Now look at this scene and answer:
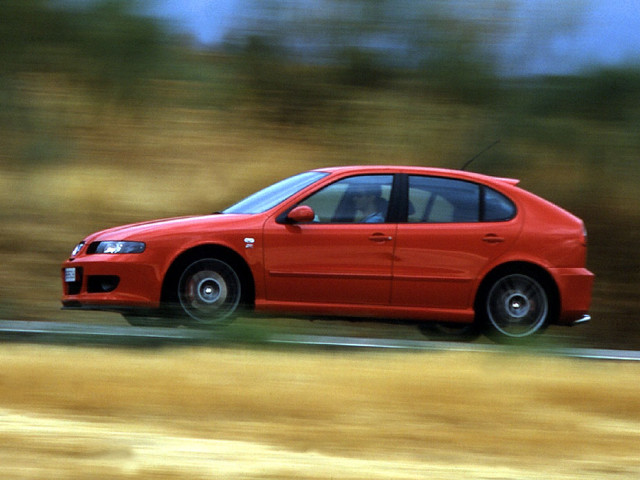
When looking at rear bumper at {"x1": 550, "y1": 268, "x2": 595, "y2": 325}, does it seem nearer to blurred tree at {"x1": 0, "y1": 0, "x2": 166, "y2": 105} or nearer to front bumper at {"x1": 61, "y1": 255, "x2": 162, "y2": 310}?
front bumper at {"x1": 61, "y1": 255, "x2": 162, "y2": 310}

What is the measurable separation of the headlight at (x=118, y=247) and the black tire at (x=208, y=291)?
16.4 inches

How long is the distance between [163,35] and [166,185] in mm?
2894

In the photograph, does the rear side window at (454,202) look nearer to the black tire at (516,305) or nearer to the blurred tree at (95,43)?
the black tire at (516,305)

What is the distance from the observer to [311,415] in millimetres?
6109

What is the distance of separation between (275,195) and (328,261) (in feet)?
2.78

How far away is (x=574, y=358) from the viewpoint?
7.95 metres

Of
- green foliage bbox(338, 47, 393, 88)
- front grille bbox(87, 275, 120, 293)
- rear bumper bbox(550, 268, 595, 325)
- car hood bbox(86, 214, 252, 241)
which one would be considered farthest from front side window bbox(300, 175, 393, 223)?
green foliage bbox(338, 47, 393, 88)

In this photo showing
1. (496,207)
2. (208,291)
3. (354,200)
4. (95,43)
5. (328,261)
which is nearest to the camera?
(208,291)

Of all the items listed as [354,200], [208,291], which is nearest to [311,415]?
[208,291]

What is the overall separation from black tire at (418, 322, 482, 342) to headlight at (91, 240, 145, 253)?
2642 millimetres

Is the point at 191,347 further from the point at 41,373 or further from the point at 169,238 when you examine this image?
the point at 169,238

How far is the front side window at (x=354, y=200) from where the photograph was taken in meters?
9.91

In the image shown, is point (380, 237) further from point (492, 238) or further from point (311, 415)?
point (311, 415)

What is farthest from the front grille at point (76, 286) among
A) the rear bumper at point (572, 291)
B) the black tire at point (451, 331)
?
the rear bumper at point (572, 291)
